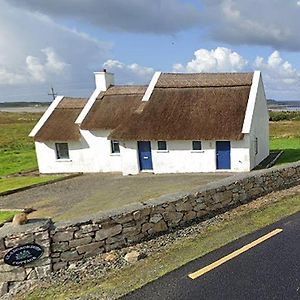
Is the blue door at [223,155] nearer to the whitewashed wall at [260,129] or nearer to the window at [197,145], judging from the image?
the window at [197,145]

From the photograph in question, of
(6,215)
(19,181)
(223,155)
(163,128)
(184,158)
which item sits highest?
(163,128)

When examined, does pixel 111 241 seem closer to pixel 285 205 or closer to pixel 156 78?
pixel 285 205

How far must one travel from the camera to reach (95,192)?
748 inches

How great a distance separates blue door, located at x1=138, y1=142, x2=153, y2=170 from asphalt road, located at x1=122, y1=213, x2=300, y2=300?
1622 centimetres

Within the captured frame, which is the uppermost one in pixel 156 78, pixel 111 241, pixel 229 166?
pixel 156 78

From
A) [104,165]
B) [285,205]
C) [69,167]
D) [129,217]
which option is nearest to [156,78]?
[104,165]

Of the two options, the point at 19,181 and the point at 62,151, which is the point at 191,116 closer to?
the point at 62,151

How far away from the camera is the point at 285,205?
9969 mm

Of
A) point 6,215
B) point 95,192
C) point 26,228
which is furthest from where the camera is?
point 95,192

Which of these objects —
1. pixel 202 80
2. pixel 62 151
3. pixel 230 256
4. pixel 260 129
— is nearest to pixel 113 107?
pixel 62 151

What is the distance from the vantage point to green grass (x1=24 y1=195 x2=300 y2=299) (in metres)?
5.80

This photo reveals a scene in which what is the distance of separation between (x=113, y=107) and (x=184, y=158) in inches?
278

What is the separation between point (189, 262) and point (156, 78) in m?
21.0

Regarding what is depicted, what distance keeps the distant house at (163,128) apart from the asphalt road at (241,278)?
1453 cm
